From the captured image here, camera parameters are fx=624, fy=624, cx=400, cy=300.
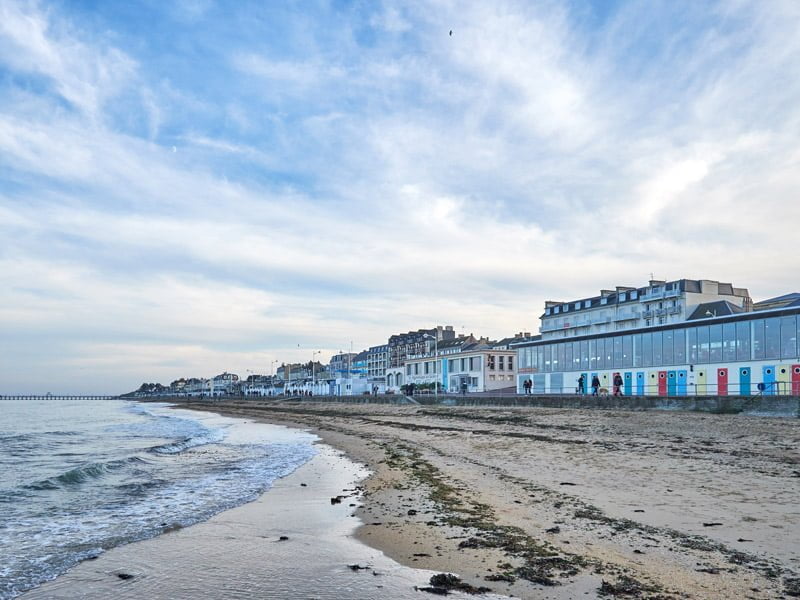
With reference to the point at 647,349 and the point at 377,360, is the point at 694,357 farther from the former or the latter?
the point at 377,360

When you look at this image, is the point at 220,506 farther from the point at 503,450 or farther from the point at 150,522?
the point at 503,450

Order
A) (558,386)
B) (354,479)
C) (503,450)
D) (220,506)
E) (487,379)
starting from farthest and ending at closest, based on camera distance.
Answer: (487,379) → (558,386) → (503,450) → (354,479) → (220,506)

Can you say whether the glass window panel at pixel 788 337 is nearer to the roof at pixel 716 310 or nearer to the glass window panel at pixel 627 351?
the glass window panel at pixel 627 351

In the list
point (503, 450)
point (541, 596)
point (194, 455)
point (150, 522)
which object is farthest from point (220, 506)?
point (194, 455)

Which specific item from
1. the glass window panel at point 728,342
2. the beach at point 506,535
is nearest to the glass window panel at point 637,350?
the glass window panel at point 728,342

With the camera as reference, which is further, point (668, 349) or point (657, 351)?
point (657, 351)

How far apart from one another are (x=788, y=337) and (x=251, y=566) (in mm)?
37449

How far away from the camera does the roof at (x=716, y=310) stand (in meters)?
63.5

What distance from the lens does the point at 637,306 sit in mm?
90375

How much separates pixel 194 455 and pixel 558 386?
130 ft

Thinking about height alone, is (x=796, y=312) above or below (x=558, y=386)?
above

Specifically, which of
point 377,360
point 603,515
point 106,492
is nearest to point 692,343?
point 603,515

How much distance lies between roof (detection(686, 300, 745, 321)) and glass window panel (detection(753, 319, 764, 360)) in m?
19.4

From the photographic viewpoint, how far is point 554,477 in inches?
511
